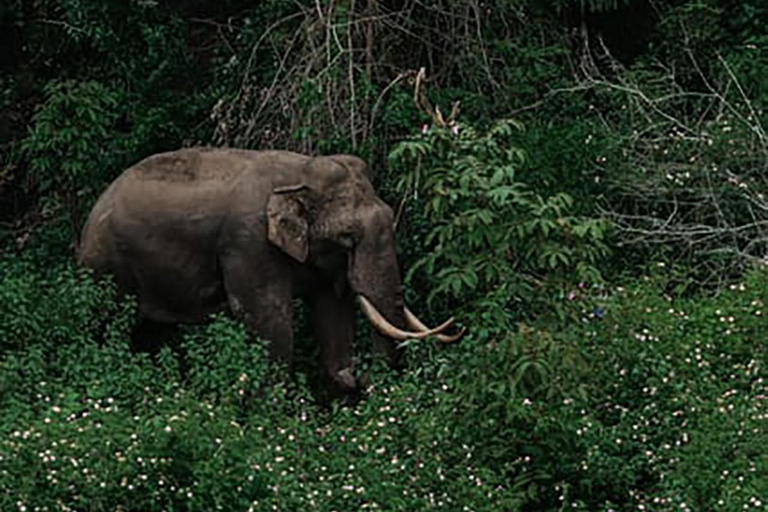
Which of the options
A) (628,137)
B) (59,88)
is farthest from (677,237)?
(59,88)

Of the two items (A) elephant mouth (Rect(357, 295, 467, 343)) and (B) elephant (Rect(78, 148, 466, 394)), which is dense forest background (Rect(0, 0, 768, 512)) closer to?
(A) elephant mouth (Rect(357, 295, 467, 343))

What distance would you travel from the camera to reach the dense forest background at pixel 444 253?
29.0ft

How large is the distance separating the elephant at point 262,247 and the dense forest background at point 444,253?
23cm

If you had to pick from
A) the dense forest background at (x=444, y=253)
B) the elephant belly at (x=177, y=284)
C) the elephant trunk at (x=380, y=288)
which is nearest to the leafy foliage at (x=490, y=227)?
the dense forest background at (x=444, y=253)

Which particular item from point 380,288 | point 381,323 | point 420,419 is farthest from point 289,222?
point 420,419

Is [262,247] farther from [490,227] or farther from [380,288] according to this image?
[490,227]

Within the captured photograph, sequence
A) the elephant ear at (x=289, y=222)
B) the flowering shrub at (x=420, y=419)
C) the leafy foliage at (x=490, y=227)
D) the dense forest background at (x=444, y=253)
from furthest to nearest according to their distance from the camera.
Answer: the elephant ear at (x=289, y=222) → the leafy foliage at (x=490, y=227) → the dense forest background at (x=444, y=253) → the flowering shrub at (x=420, y=419)

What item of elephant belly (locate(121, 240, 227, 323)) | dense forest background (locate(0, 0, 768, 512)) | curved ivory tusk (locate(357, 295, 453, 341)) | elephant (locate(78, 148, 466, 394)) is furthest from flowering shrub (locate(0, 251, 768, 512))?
elephant belly (locate(121, 240, 227, 323))

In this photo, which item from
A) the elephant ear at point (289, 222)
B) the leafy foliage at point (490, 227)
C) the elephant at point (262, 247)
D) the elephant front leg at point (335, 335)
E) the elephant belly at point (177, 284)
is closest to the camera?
the leafy foliage at point (490, 227)

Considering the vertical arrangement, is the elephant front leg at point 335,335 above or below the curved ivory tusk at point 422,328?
below

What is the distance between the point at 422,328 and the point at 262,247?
0.91m

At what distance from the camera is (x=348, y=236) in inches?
444

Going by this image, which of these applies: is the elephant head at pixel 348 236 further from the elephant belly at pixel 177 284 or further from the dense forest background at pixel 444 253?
the elephant belly at pixel 177 284

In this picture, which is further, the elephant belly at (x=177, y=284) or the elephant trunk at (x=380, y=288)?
the elephant belly at (x=177, y=284)
